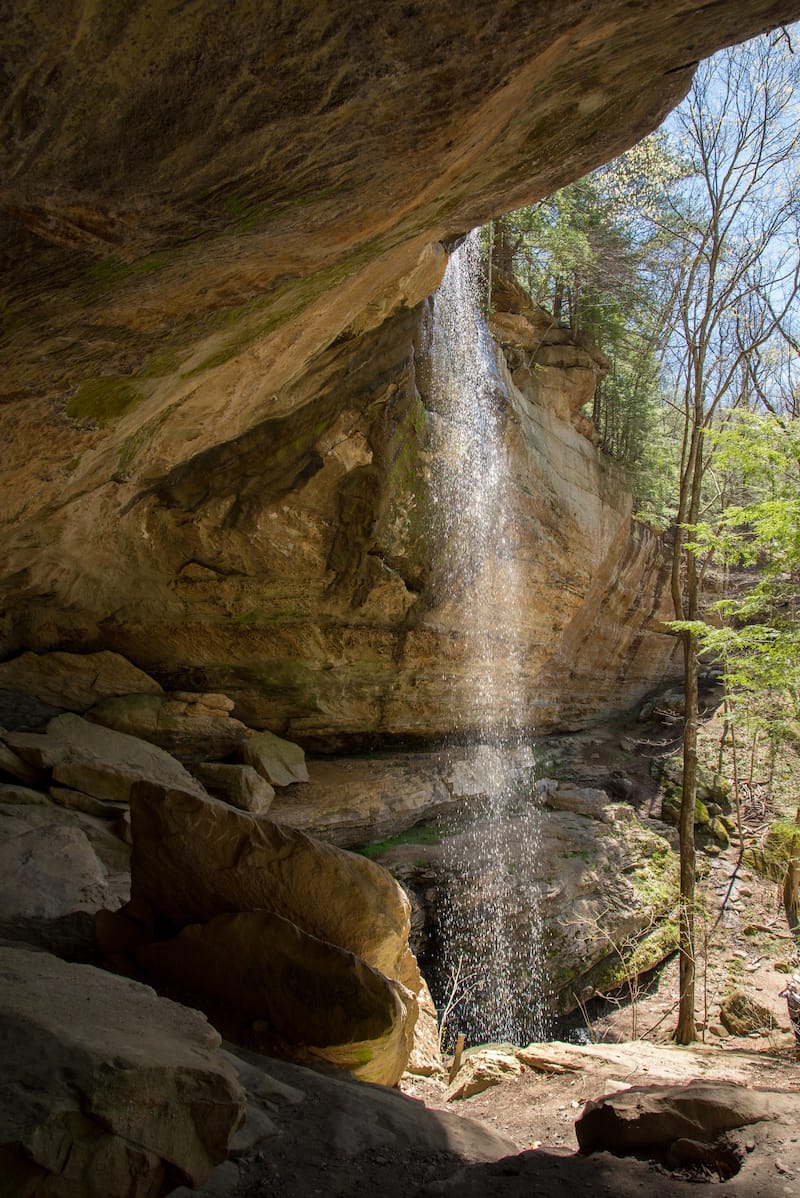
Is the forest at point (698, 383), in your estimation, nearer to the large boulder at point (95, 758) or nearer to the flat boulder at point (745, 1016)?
the flat boulder at point (745, 1016)

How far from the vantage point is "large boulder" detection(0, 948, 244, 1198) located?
2312mm

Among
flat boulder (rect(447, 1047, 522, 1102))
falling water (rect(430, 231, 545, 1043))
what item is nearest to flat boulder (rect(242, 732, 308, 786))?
falling water (rect(430, 231, 545, 1043))

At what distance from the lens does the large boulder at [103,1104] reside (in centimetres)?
231

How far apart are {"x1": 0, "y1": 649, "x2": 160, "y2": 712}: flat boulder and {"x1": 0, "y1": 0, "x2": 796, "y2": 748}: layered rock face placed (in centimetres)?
44

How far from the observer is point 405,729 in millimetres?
14062

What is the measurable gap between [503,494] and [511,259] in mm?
5684

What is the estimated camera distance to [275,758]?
12.4 meters

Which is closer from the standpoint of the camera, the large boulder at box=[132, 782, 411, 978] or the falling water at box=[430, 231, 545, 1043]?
the large boulder at box=[132, 782, 411, 978]

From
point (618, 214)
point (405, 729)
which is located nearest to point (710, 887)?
point (405, 729)

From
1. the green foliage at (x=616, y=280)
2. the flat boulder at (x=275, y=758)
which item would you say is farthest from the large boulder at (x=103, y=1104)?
the green foliage at (x=616, y=280)

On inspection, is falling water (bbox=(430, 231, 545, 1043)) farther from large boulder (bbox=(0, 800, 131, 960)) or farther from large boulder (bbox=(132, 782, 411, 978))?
large boulder (bbox=(132, 782, 411, 978))

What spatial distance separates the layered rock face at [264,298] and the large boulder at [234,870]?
331 cm

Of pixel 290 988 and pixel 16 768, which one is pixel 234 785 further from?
pixel 290 988

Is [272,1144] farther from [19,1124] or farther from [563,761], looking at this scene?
[563,761]
